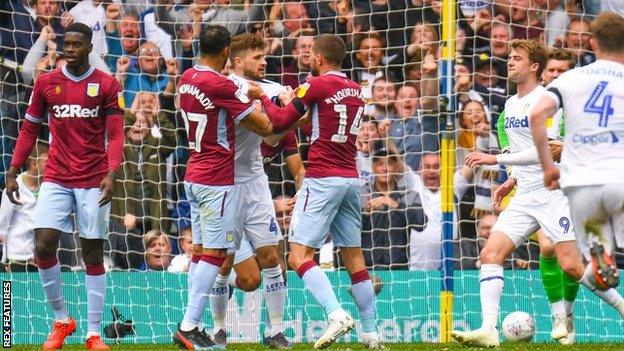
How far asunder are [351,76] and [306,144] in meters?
0.84

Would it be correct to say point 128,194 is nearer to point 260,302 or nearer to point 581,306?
point 260,302

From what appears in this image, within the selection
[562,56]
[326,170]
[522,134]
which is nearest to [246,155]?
[326,170]

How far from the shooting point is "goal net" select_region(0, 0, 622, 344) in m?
12.9

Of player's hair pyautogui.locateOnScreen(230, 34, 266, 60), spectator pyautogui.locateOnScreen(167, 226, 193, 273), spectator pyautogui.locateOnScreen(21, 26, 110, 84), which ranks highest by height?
spectator pyautogui.locateOnScreen(21, 26, 110, 84)

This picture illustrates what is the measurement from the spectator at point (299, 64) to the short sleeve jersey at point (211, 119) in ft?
13.9

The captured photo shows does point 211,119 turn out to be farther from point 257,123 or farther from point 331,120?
point 331,120

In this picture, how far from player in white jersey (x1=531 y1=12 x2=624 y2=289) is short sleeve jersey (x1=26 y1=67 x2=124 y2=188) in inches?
151

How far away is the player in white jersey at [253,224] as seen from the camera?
34.9ft

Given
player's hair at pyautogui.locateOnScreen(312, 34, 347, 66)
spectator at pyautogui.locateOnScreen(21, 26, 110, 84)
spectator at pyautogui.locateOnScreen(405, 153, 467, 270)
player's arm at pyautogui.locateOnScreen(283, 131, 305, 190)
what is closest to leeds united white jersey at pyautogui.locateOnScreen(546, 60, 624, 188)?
player's hair at pyautogui.locateOnScreen(312, 34, 347, 66)

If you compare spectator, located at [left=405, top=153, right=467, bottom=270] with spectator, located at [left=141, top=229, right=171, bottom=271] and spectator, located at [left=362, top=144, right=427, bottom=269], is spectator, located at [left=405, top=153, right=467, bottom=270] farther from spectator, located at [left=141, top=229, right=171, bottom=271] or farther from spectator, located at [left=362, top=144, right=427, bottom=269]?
spectator, located at [left=141, top=229, right=171, bottom=271]

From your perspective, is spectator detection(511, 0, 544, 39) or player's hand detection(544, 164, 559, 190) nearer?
player's hand detection(544, 164, 559, 190)

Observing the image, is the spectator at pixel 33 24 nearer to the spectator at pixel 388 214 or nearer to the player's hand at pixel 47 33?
the player's hand at pixel 47 33

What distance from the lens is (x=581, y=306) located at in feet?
42.1

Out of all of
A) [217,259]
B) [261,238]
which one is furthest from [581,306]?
[217,259]
